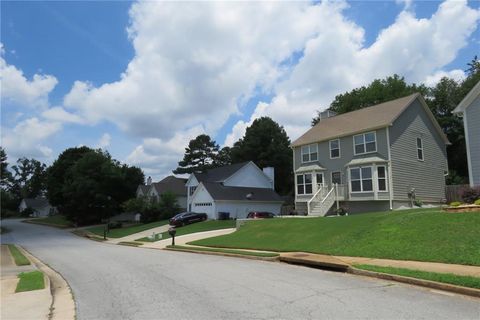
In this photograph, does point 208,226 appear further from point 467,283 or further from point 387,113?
point 467,283

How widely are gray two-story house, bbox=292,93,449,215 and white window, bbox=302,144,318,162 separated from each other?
84 millimetres

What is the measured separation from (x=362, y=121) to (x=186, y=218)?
64.1ft

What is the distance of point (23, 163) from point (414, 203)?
140323mm

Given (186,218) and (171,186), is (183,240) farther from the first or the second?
(171,186)

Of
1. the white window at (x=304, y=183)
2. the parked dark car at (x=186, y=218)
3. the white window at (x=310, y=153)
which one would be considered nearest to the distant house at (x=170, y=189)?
the parked dark car at (x=186, y=218)

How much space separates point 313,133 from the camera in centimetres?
3534

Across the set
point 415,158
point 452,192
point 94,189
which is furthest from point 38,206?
point 452,192

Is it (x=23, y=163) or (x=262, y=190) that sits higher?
(x=23, y=163)

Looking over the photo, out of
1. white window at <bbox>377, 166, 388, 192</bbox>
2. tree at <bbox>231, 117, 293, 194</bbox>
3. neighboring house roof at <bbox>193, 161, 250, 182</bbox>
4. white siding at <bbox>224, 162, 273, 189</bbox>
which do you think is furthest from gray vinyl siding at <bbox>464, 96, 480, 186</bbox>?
tree at <bbox>231, 117, 293, 194</bbox>

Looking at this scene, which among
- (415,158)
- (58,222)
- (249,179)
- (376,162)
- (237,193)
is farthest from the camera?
(58,222)

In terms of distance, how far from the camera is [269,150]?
67.8m

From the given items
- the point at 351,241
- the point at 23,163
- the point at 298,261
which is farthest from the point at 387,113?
the point at 23,163

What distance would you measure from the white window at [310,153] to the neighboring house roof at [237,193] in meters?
11.4

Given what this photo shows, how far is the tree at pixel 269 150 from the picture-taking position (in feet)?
221
